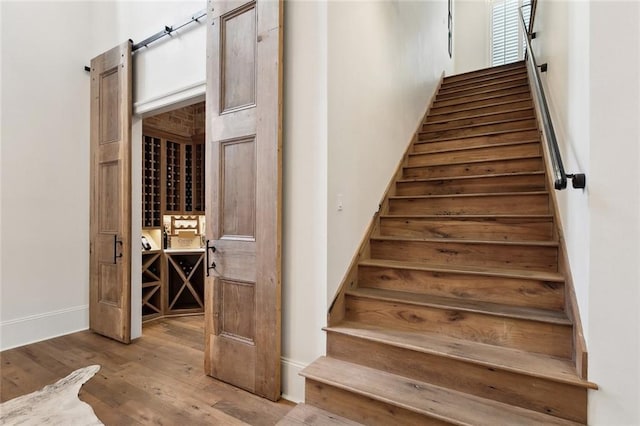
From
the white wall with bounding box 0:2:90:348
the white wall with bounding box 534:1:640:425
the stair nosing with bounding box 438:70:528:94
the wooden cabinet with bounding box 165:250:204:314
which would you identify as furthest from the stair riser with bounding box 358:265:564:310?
Result: the stair nosing with bounding box 438:70:528:94

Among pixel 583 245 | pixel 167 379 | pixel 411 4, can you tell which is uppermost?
pixel 411 4

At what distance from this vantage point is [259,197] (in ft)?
7.45

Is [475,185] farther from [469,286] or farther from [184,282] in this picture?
[184,282]

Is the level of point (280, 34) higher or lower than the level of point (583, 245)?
higher

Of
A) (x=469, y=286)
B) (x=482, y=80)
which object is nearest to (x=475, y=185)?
(x=469, y=286)

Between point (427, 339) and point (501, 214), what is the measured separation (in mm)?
A: 1319

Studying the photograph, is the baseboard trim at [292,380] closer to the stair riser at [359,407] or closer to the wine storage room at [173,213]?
the stair riser at [359,407]

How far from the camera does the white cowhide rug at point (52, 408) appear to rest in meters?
1.98

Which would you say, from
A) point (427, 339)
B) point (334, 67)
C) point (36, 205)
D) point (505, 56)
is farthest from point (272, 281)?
point (505, 56)

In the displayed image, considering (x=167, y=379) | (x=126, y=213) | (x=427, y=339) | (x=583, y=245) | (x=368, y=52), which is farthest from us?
(x=126, y=213)

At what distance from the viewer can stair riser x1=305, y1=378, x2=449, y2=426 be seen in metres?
1.61

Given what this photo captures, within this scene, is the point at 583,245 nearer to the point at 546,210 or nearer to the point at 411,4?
the point at 546,210

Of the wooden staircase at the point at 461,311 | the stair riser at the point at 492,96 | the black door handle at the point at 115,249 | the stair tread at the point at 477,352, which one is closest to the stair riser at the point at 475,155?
the wooden staircase at the point at 461,311

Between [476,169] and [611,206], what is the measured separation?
76.2 inches
